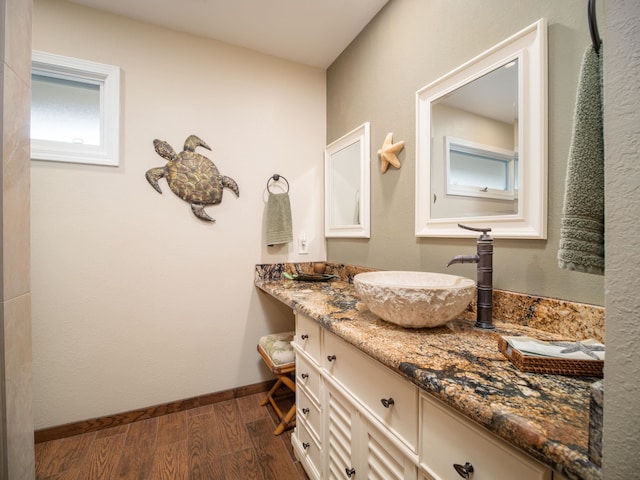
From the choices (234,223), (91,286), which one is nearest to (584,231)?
(234,223)

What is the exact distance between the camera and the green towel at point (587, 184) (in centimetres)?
47

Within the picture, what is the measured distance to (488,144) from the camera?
107cm

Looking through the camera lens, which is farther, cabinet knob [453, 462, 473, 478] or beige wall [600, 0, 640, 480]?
cabinet knob [453, 462, 473, 478]

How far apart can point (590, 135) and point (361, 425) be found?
0.97 metres

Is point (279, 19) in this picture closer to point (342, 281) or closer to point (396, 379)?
point (342, 281)

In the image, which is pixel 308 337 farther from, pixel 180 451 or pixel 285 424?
pixel 180 451

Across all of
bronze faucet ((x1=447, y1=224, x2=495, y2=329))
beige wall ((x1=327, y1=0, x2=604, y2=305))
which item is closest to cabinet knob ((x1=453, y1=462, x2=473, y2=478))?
bronze faucet ((x1=447, y1=224, x2=495, y2=329))

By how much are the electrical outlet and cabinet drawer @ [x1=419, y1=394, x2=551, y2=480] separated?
63.4 inches

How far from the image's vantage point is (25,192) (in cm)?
83

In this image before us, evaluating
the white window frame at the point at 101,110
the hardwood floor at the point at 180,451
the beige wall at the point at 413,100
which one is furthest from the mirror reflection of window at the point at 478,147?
the white window frame at the point at 101,110

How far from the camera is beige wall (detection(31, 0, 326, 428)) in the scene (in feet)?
5.13

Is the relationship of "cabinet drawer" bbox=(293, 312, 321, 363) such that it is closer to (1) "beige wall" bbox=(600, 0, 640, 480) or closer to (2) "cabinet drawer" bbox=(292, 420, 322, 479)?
(2) "cabinet drawer" bbox=(292, 420, 322, 479)

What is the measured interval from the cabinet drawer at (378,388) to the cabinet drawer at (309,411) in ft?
0.90

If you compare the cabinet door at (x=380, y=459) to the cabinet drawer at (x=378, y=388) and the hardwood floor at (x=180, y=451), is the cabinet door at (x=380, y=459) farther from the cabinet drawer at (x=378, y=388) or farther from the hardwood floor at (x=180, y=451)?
the hardwood floor at (x=180, y=451)
